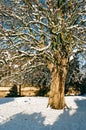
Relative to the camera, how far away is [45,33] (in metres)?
15.8

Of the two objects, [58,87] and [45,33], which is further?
[58,87]

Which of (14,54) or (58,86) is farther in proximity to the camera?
(58,86)

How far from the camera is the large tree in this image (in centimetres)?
1527

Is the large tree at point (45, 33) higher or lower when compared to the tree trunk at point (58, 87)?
higher

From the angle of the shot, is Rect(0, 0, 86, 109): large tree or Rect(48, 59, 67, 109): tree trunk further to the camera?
Rect(48, 59, 67, 109): tree trunk

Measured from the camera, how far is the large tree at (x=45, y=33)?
15.3 metres

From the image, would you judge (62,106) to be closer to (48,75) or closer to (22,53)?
(22,53)

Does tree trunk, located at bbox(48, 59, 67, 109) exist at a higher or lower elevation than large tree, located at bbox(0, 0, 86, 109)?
lower

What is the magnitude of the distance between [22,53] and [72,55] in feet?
10.3

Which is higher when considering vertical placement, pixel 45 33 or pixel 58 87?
pixel 45 33

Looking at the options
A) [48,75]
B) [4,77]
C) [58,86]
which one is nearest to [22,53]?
[4,77]

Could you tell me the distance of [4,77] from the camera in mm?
17031

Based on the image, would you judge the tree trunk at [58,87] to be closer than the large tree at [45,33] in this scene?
No

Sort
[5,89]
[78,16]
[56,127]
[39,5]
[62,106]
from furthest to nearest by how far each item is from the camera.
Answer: [5,89], [62,106], [78,16], [39,5], [56,127]
